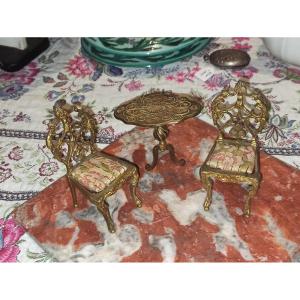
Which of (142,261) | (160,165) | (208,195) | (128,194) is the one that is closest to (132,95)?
(160,165)

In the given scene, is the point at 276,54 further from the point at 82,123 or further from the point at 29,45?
the point at 29,45

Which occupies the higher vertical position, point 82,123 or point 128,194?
point 82,123

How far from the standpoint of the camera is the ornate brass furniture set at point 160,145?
2.36 metres

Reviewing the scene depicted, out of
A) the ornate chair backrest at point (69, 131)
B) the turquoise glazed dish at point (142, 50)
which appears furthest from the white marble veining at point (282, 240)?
the turquoise glazed dish at point (142, 50)

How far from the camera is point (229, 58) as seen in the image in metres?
3.57

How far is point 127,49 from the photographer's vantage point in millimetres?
3494

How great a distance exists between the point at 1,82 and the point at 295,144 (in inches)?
97.1

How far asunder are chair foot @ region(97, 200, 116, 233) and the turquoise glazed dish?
1.56 metres

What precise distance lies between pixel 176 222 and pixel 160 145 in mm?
531

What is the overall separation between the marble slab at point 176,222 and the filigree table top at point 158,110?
400 mm

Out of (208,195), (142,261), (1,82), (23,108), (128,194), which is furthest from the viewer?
(1,82)

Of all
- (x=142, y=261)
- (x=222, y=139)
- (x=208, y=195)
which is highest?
(x=222, y=139)

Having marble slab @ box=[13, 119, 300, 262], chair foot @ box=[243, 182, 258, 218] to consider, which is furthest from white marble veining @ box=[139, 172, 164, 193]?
chair foot @ box=[243, 182, 258, 218]

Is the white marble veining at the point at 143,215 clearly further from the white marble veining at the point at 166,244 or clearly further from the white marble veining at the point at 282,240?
the white marble veining at the point at 282,240
